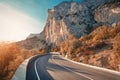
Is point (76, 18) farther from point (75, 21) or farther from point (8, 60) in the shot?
point (8, 60)

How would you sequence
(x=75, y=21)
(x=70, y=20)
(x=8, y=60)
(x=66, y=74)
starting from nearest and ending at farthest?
1. (x=66, y=74)
2. (x=8, y=60)
3. (x=75, y=21)
4. (x=70, y=20)

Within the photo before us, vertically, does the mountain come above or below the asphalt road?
above

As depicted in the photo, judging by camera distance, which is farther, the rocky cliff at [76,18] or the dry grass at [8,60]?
the rocky cliff at [76,18]

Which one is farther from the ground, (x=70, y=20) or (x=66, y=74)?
(x=70, y=20)

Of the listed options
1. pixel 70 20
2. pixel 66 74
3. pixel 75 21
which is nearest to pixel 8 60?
pixel 66 74

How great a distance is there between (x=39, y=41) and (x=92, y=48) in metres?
116

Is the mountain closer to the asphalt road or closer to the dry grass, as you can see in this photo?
the dry grass

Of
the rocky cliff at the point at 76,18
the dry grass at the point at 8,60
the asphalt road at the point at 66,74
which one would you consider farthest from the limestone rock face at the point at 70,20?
the asphalt road at the point at 66,74

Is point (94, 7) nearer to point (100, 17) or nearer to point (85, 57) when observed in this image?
point (100, 17)

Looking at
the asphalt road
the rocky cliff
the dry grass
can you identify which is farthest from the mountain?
the asphalt road

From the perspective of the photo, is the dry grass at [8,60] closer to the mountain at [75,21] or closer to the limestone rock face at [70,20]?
the mountain at [75,21]

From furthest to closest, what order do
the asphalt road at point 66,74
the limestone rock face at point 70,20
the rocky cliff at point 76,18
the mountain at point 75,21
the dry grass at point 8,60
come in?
the limestone rock face at point 70,20
the rocky cliff at point 76,18
the mountain at point 75,21
the dry grass at point 8,60
the asphalt road at point 66,74

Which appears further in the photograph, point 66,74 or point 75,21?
point 75,21

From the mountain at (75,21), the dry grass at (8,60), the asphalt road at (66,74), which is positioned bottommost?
the asphalt road at (66,74)
